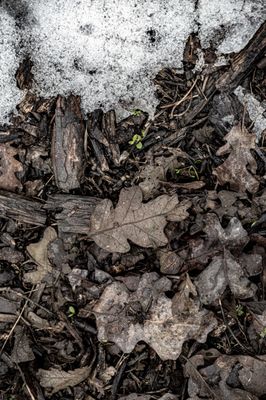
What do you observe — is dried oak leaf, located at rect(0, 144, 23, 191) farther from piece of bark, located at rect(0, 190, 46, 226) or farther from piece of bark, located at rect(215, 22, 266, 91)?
piece of bark, located at rect(215, 22, 266, 91)

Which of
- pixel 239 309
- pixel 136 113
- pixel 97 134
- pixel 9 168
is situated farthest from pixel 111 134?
pixel 239 309

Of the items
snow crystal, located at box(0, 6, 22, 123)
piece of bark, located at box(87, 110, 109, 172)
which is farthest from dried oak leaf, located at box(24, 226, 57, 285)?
snow crystal, located at box(0, 6, 22, 123)

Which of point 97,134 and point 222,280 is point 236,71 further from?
point 222,280

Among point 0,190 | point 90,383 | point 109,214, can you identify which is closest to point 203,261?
point 109,214

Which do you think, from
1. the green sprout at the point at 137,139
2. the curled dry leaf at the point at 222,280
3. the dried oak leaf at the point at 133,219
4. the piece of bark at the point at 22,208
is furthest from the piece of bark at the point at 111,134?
the curled dry leaf at the point at 222,280

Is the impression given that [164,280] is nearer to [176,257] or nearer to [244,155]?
[176,257]

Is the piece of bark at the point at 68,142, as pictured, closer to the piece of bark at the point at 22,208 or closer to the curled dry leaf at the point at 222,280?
the piece of bark at the point at 22,208
